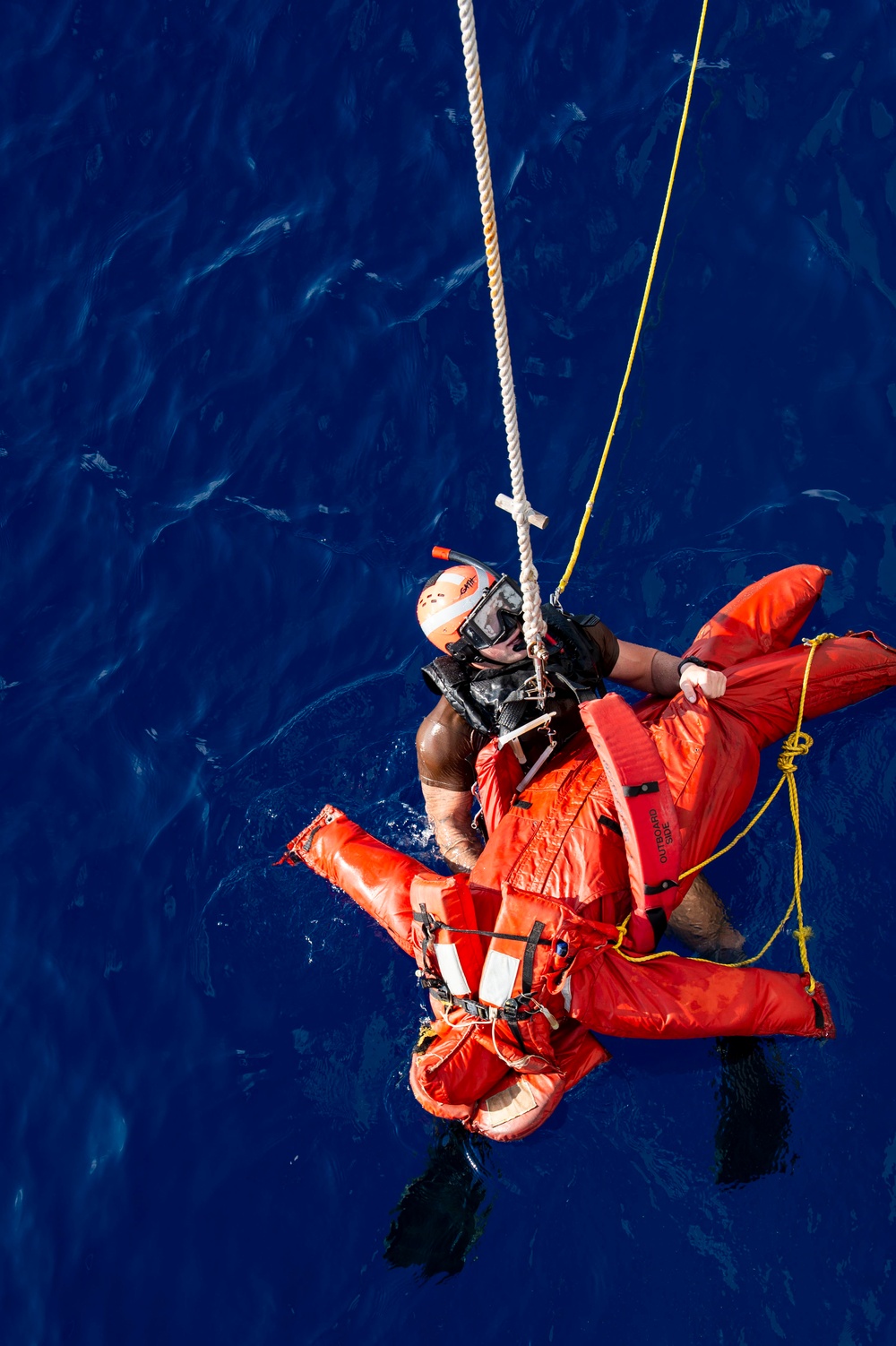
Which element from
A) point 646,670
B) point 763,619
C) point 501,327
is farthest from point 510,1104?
point 501,327

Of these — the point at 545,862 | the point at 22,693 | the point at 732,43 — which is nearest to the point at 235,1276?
the point at 545,862

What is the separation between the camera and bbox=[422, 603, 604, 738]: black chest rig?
5207 mm

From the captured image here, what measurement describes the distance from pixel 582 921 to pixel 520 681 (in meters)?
1.13

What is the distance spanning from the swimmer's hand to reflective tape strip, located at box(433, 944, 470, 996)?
4.97 feet

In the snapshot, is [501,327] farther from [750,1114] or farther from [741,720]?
[750,1114]

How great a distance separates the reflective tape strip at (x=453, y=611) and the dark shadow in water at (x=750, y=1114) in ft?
7.19

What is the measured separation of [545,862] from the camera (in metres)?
4.88

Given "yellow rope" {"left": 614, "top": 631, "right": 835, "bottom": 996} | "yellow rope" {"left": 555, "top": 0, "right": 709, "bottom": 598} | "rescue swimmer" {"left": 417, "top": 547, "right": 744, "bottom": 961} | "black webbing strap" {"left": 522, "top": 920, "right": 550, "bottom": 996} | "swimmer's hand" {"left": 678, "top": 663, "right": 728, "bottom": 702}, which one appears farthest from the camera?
"yellow rope" {"left": 555, "top": 0, "right": 709, "bottom": 598}

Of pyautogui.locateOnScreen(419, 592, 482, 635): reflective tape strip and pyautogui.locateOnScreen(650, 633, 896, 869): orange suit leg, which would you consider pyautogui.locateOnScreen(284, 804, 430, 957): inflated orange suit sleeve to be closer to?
pyautogui.locateOnScreen(419, 592, 482, 635): reflective tape strip

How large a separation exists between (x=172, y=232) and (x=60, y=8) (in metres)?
1.83

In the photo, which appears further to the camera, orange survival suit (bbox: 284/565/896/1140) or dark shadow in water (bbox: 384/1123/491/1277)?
dark shadow in water (bbox: 384/1123/491/1277)

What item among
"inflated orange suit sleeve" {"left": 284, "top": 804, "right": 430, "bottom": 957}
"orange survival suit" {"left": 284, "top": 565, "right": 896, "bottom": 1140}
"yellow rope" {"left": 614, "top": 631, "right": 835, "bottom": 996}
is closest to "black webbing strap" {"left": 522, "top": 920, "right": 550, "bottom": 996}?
"orange survival suit" {"left": 284, "top": 565, "right": 896, "bottom": 1140}

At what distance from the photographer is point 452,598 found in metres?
5.31

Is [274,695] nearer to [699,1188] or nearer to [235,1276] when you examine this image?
[235,1276]
